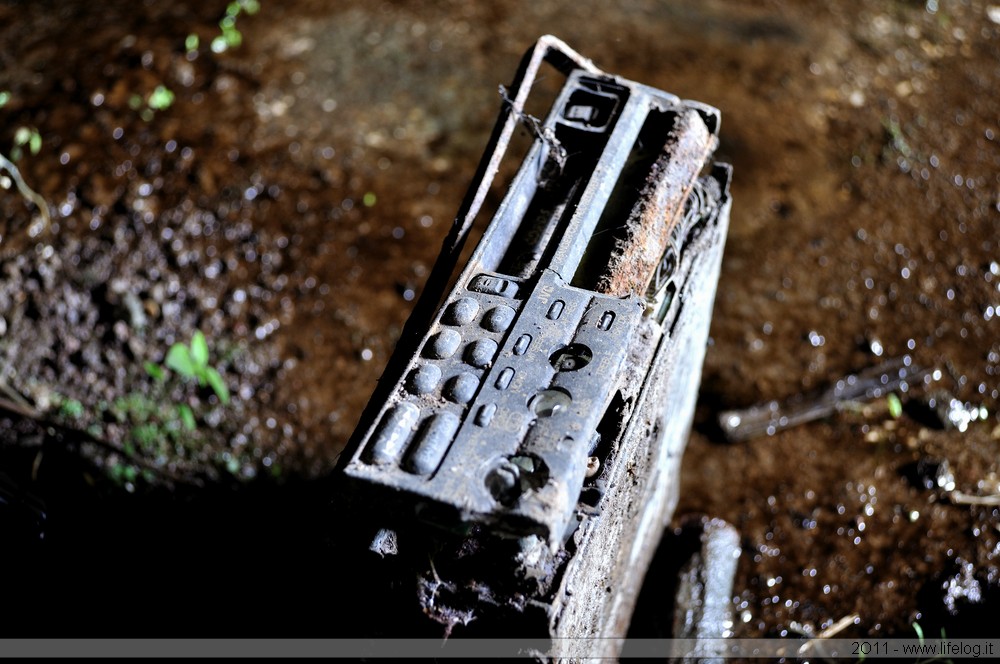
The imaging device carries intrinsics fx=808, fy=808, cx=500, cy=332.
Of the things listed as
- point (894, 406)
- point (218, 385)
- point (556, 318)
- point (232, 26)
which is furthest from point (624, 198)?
point (232, 26)

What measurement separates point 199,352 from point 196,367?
0.08 meters

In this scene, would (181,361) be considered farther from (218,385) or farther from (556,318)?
(556,318)

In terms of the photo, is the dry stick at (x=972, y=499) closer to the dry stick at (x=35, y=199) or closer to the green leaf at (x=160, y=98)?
the dry stick at (x=35, y=199)

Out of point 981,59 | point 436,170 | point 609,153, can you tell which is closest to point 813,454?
point 609,153

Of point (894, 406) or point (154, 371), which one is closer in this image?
point (894, 406)

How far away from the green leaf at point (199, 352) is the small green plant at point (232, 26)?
7.82ft

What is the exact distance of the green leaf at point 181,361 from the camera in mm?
3910

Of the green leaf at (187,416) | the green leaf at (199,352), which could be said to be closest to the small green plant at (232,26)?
the green leaf at (199,352)

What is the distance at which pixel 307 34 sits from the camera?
18.3 ft

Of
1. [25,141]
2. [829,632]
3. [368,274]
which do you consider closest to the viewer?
[829,632]

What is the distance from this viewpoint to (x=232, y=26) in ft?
18.2

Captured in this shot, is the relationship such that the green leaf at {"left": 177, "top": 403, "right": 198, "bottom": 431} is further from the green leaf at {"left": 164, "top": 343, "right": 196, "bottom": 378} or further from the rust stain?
the rust stain

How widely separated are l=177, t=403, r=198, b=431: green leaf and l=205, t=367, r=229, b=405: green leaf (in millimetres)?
147

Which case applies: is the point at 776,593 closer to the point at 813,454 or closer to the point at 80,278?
the point at 813,454
